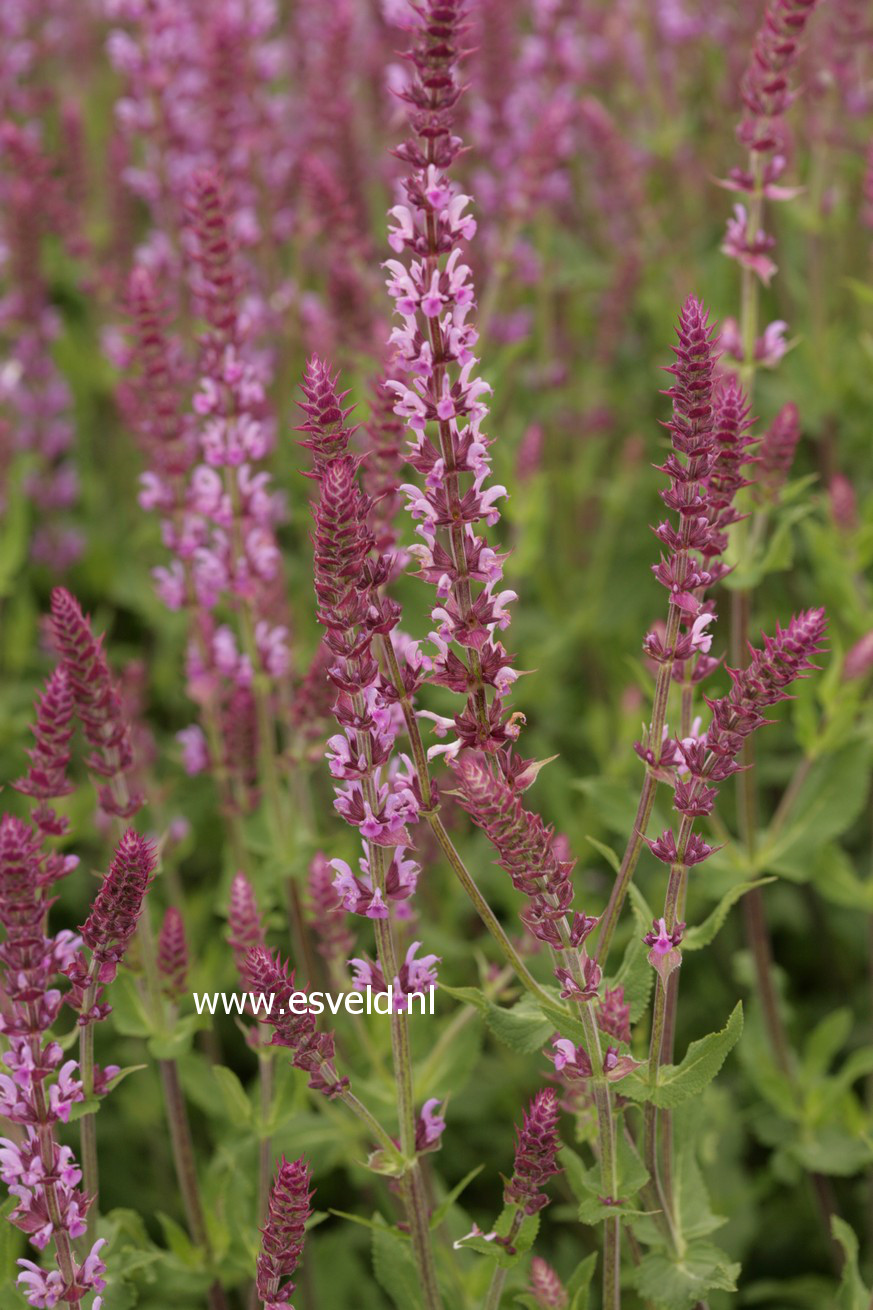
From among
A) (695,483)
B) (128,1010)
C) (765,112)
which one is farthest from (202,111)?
(695,483)

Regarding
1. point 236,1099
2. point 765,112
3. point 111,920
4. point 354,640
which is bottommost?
point 236,1099

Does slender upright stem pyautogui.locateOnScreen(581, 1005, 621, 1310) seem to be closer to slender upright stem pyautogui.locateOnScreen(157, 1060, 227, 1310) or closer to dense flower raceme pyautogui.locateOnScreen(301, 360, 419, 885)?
dense flower raceme pyautogui.locateOnScreen(301, 360, 419, 885)

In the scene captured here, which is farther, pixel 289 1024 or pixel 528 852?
pixel 289 1024

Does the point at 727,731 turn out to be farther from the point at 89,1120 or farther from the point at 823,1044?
the point at 823,1044

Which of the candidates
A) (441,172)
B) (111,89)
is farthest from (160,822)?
(111,89)

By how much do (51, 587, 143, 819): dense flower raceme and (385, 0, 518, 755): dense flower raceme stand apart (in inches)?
25.8

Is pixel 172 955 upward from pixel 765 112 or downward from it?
downward

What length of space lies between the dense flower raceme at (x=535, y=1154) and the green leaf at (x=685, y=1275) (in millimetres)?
322

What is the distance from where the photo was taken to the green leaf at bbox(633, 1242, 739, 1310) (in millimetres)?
2309

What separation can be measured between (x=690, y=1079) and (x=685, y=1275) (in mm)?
468

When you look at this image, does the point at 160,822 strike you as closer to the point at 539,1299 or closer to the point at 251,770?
the point at 251,770

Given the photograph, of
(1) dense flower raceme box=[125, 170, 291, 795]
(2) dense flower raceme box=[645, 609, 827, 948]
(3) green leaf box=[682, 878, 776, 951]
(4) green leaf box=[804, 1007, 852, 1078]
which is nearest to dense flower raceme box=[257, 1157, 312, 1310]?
(2) dense flower raceme box=[645, 609, 827, 948]

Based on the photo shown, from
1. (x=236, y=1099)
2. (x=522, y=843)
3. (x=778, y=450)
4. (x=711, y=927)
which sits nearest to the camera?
(x=522, y=843)

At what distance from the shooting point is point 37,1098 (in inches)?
83.2
